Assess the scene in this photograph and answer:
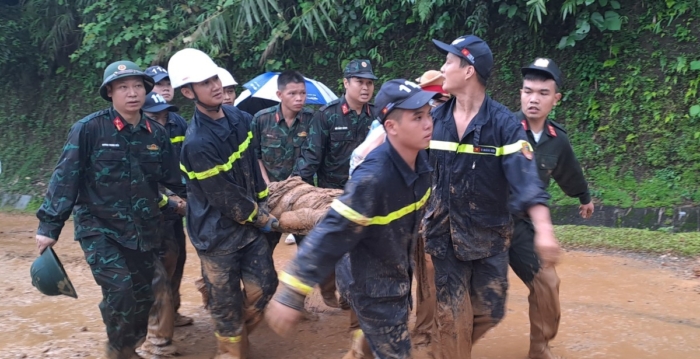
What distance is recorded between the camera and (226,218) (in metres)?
4.34

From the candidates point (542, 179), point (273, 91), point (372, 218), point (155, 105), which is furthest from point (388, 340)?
point (273, 91)

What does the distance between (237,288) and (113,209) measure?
964 millimetres

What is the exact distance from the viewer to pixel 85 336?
5.17 m

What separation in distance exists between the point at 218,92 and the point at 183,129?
52.2 inches

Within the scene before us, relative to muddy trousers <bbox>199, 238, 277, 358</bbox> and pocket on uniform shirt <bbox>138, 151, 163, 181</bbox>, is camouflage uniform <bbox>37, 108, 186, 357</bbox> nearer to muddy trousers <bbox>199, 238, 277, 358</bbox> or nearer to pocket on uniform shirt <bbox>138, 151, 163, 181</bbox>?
pocket on uniform shirt <bbox>138, 151, 163, 181</bbox>

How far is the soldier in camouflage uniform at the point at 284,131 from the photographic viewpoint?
634cm

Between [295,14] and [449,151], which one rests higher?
[295,14]

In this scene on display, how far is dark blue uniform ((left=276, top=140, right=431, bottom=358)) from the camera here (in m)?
2.96

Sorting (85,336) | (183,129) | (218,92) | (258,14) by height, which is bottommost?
(85,336)

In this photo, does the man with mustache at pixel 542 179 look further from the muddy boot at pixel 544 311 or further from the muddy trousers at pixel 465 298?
the muddy trousers at pixel 465 298

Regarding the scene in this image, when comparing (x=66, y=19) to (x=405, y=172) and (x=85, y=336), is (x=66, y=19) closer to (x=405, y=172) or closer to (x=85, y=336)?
(x=85, y=336)

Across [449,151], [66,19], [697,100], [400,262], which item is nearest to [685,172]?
[697,100]

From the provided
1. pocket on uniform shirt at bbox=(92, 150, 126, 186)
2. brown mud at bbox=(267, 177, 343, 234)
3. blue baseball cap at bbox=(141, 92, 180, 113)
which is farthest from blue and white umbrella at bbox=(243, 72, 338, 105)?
pocket on uniform shirt at bbox=(92, 150, 126, 186)

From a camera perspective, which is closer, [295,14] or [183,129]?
[183,129]
